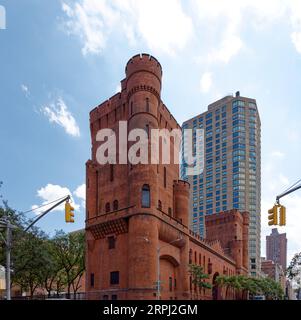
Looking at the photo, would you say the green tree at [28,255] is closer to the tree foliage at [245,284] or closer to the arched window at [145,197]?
the arched window at [145,197]

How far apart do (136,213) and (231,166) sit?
134 metres

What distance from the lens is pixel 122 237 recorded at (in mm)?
50844

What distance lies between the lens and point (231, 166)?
581 ft

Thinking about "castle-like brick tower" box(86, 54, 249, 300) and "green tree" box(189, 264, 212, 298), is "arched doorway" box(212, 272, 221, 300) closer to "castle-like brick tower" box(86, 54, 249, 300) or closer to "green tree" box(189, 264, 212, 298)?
"castle-like brick tower" box(86, 54, 249, 300)

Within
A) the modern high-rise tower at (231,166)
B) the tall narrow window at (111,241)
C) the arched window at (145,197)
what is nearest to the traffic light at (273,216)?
the arched window at (145,197)

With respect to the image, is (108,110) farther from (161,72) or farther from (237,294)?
(237,294)

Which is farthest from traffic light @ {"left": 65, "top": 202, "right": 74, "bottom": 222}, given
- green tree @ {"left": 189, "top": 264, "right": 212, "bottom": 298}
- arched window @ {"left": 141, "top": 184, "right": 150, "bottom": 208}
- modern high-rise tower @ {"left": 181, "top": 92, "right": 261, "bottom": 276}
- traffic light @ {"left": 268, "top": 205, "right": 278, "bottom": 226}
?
modern high-rise tower @ {"left": 181, "top": 92, "right": 261, "bottom": 276}

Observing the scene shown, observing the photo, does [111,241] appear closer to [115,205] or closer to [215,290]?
[115,205]

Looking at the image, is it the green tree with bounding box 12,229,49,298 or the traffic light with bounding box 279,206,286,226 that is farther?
the green tree with bounding box 12,229,49,298

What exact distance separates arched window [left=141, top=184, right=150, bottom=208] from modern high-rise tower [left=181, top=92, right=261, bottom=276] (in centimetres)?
12642

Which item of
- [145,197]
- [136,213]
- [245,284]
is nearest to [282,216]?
[136,213]

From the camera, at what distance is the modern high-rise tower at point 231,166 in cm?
17250

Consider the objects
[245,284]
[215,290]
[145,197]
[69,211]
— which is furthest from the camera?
[215,290]

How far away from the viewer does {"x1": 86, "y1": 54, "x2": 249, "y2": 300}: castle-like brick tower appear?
48156 mm
